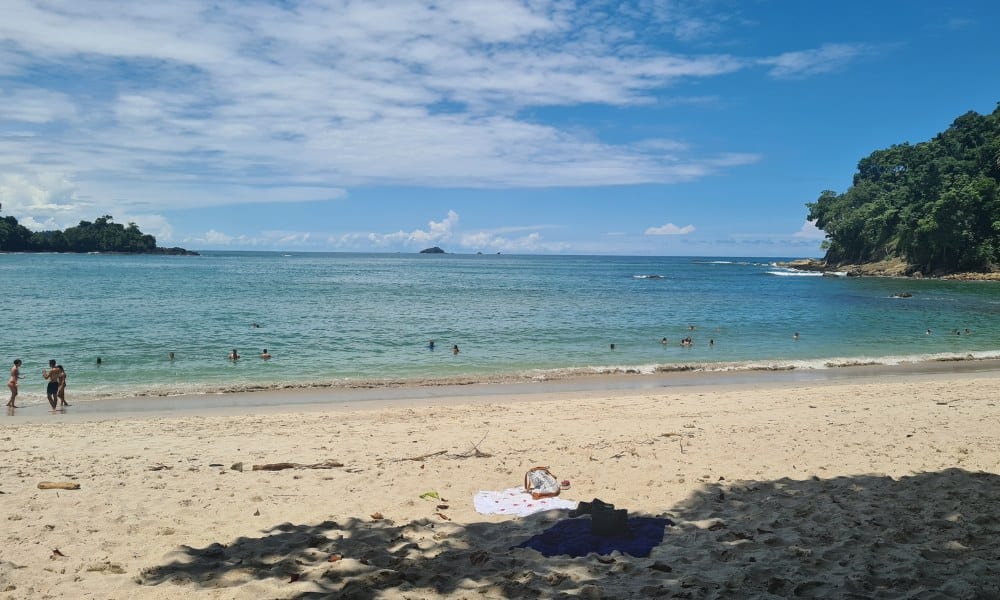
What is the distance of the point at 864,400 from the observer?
14.7m

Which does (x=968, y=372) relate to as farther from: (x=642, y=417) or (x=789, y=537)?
(x=789, y=537)

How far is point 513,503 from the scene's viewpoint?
7.76m

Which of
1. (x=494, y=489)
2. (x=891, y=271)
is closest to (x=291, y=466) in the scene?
(x=494, y=489)

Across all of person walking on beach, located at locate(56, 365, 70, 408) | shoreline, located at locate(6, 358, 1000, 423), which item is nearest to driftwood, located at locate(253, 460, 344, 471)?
shoreline, located at locate(6, 358, 1000, 423)

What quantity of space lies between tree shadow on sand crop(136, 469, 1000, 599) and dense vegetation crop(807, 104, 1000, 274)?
81.9 m

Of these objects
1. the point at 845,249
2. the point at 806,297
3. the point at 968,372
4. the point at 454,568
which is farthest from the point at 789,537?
the point at 845,249

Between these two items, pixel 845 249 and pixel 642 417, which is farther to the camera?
pixel 845 249

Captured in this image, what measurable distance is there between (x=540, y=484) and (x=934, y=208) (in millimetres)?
83842

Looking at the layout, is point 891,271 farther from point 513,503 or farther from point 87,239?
point 87,239

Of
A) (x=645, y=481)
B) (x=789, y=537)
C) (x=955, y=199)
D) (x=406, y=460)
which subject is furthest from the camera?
(x=955, y=199)

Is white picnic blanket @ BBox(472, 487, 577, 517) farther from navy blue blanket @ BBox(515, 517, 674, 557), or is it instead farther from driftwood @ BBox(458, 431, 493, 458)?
driftwood @ BBox(458, 431, 493, 458)

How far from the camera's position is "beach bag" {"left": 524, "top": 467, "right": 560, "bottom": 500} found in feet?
26.3

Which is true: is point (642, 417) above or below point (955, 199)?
below

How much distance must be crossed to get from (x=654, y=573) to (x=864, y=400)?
11544mm
